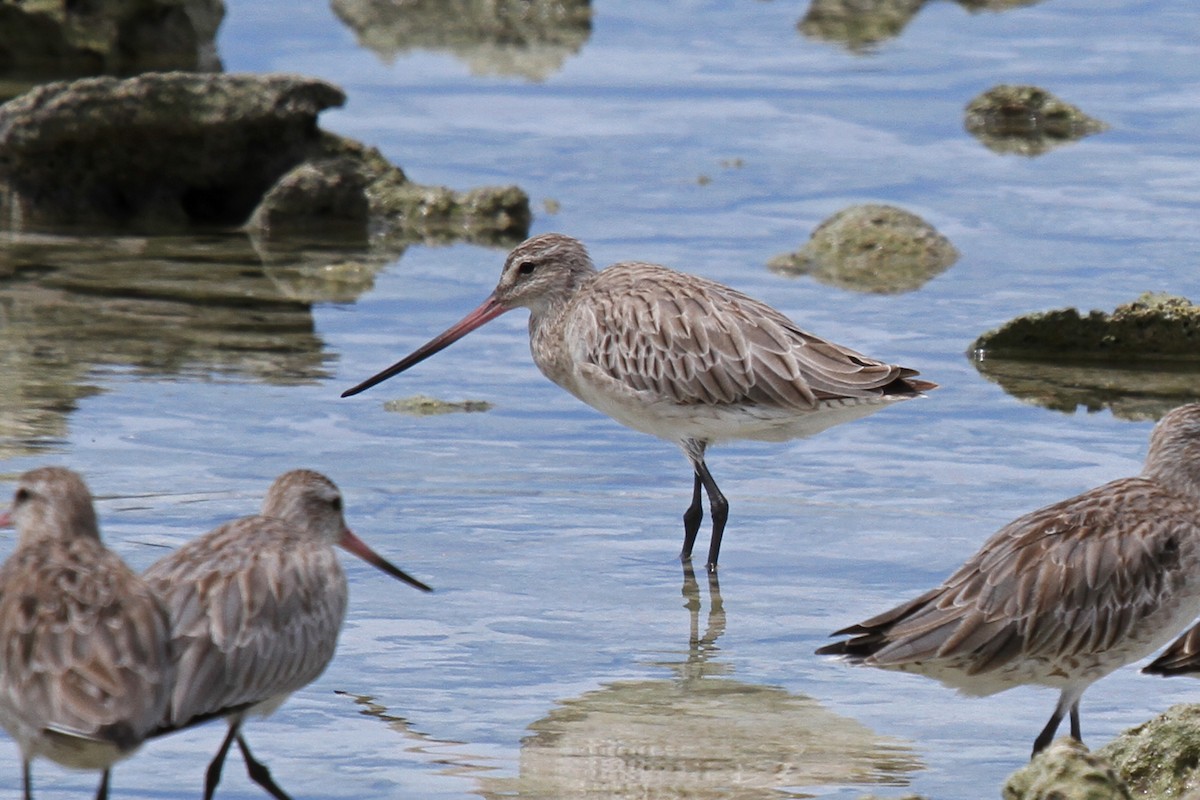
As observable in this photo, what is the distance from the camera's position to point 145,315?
43.8 ft

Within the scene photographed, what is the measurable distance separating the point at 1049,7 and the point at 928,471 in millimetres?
15338

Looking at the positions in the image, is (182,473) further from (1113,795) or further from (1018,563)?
(1113,795)

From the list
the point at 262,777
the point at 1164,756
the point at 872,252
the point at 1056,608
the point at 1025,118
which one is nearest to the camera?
the point at 262,777

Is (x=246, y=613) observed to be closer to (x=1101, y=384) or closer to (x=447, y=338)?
(x=447, y=338)

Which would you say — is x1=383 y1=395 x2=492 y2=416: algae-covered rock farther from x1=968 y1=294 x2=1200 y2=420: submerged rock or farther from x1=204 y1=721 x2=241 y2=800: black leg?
x1=204 y1=721 x2=241 y2=800: black leg

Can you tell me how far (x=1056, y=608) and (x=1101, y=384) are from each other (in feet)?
17.9

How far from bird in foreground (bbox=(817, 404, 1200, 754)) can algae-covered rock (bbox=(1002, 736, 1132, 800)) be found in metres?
0.77

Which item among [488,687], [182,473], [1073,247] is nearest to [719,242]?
[1073,247]

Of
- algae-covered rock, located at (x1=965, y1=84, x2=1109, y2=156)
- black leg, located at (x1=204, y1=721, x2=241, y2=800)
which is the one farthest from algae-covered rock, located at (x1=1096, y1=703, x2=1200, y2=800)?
algae-covered rock, located at (x1=965, y1=84, x2=1109, y2=156)

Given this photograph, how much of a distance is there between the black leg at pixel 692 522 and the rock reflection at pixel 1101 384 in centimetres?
283

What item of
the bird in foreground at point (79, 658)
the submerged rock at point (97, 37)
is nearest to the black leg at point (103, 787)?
the bird in foreground at point (79, 658)

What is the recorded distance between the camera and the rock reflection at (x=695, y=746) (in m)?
6.93

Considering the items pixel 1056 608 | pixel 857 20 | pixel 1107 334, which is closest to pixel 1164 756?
pixel 1056 608

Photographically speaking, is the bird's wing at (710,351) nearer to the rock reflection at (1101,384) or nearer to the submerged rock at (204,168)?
the rock reflection at (1101,384)
